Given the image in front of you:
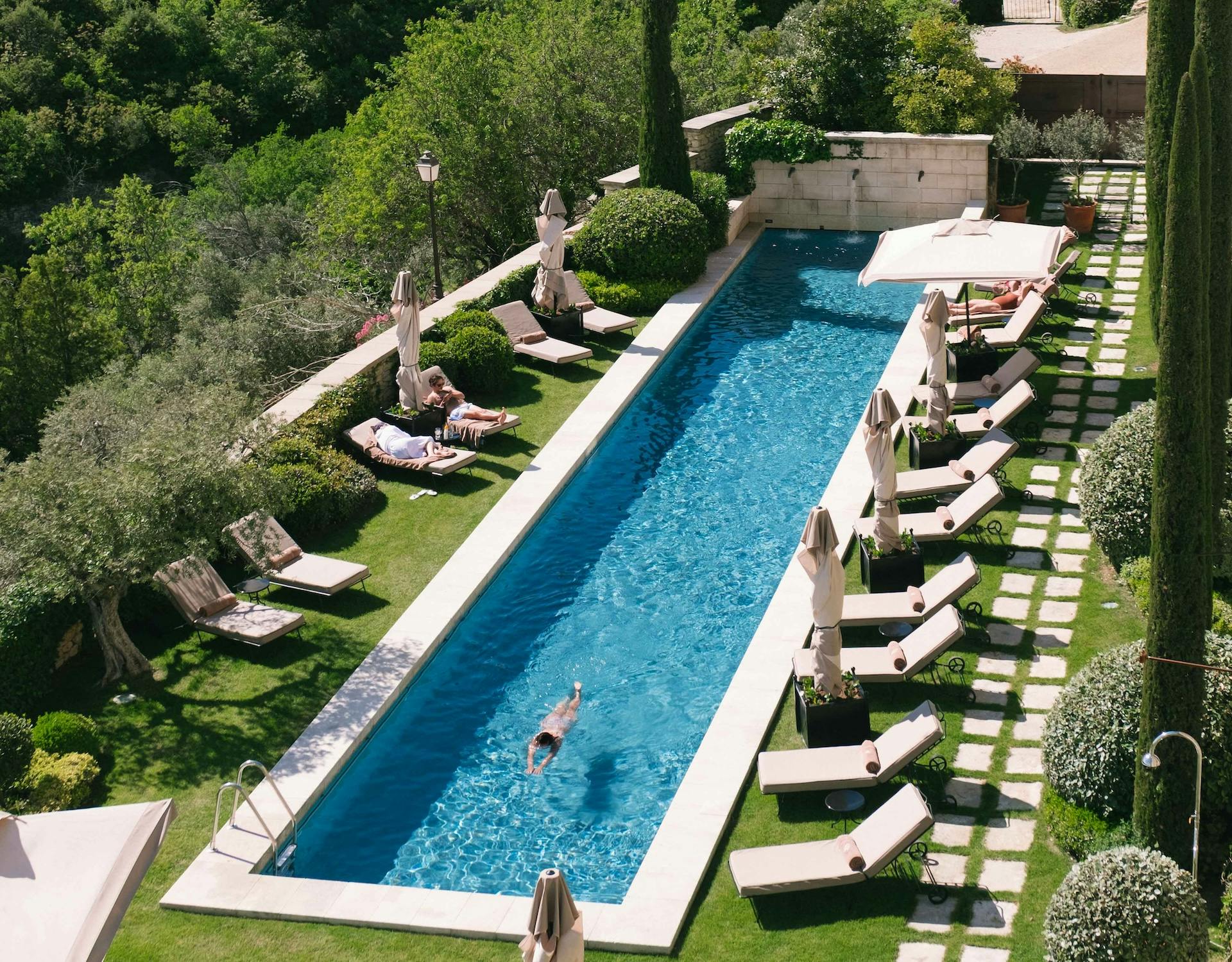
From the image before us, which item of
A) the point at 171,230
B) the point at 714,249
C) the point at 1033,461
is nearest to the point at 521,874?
the point at 1033,461

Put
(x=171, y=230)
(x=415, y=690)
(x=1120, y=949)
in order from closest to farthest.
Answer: (x=1120, y=949) < (x=415, y=690) < (x=171, y=230)

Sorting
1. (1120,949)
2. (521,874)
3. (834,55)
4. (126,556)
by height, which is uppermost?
(834,55)

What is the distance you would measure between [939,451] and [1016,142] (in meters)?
14.2

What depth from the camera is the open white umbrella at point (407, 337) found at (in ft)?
64.6

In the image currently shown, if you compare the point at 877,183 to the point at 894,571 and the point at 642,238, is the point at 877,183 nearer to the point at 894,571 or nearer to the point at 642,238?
the point at 642,238

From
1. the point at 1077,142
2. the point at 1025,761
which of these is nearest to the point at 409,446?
the point at 1025,761

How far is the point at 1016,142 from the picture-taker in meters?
30.0

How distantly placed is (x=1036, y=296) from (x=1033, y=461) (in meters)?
4.34

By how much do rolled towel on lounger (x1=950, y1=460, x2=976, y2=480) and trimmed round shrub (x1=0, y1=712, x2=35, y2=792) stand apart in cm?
1136

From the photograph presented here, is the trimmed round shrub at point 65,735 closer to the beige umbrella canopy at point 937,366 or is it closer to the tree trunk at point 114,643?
the tree trunk at point 114,643

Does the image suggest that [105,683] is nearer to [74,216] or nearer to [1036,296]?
[1036,296]

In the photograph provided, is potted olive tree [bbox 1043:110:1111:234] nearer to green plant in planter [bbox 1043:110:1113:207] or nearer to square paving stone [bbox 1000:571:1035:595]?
green plant in planter [bbox 1043:110:1113:207]

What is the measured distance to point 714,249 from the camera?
28781 millimetres

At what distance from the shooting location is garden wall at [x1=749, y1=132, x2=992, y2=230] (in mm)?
28258
